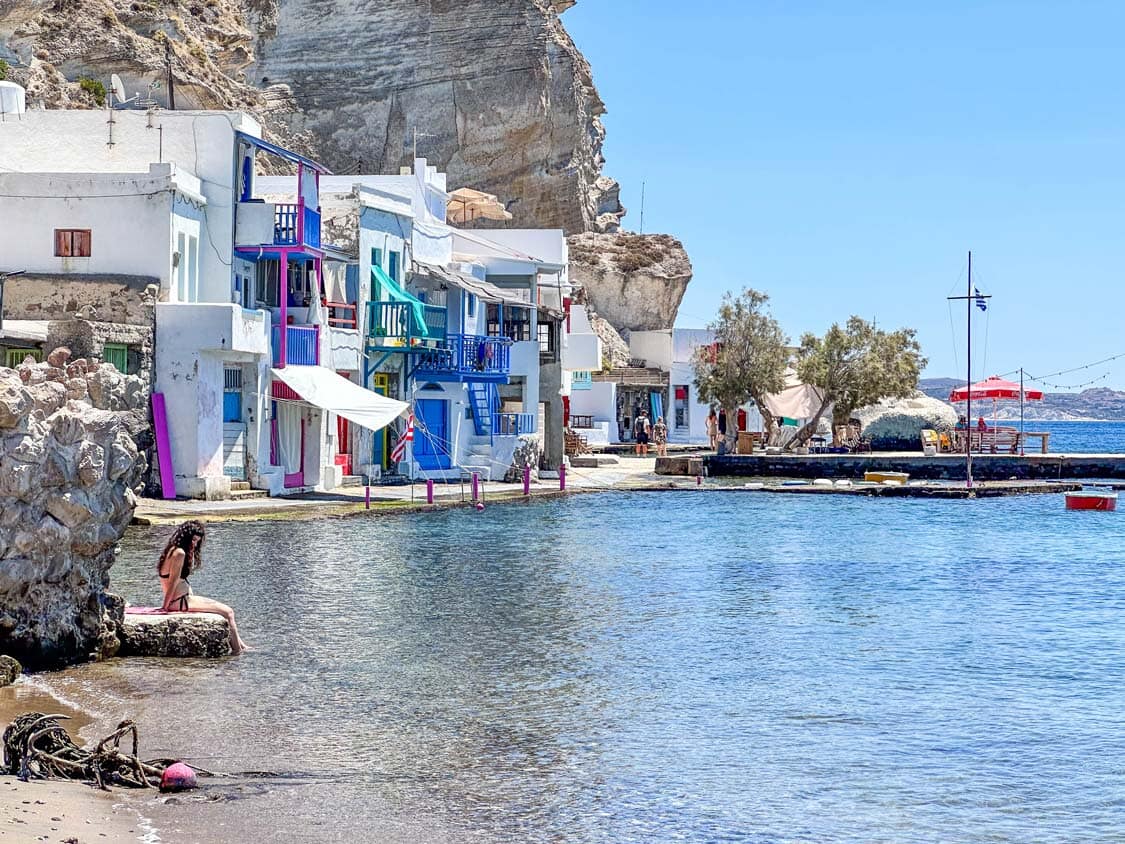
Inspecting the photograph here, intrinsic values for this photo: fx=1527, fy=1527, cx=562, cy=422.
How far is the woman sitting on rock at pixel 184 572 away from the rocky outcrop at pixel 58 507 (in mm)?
648

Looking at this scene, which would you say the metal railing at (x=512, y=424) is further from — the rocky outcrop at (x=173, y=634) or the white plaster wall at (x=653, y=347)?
the white plaster wall at (x=653, y=347)

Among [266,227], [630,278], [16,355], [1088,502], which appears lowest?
[1088,502]

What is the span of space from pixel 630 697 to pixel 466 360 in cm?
3201

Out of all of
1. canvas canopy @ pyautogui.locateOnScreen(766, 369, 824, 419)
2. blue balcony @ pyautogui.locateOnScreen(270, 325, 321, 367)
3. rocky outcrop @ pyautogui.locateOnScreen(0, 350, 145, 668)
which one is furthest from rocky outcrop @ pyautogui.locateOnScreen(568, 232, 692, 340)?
rocky outcrop @ pyautogui.locateOnScreen(0, 350, 145, 668)

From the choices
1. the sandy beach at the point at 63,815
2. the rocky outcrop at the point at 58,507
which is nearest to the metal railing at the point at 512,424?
the rocky outcrop at the point at 58,507

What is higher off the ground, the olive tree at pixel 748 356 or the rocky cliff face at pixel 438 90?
the rocky cliff face at pixel 438 90

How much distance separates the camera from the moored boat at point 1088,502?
46469 millimetres

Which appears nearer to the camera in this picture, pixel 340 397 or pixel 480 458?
pixel 340 397

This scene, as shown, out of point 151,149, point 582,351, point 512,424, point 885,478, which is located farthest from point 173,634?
point 582,351

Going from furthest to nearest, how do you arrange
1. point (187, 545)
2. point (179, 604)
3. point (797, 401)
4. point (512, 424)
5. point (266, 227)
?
point (797, 401) → point (512, 424) → point (266, 227) → point (179, 604) → point (187, 545)

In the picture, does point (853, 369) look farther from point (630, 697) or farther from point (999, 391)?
point (630, 697)

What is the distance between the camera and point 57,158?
127 ft

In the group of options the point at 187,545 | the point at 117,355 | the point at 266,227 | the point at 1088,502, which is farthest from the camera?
the point at 1088,502

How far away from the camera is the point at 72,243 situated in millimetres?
35750
